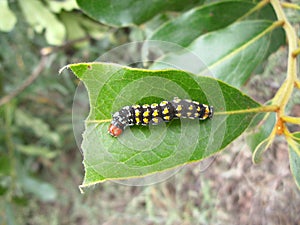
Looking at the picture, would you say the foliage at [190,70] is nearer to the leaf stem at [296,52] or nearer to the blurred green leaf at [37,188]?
the leaf stem at [296,52]

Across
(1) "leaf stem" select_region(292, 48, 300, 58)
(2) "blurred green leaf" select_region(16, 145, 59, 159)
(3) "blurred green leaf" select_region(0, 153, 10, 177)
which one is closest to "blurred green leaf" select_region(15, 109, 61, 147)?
(2) "blurred green leaf" select_region(16, 145, 59, 159)

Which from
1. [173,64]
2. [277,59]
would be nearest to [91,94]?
[173,64]

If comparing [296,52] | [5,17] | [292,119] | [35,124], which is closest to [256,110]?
[292,119]

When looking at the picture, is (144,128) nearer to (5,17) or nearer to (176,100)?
(176,100)

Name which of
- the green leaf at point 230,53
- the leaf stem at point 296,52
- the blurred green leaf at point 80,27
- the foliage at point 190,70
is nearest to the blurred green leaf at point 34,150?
the blurred green leaf at point 80,27

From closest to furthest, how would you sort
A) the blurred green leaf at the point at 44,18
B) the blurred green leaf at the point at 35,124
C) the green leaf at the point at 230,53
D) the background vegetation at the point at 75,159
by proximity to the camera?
the green leaf at the point at 230,53 → the background vegetation at the point at 75,159 → the blurred green leaf at the point at 44,18 → the blurred green leaf at the point at 35,124

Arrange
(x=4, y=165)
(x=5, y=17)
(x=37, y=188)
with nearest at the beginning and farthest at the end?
(x=5, y=17) < (x=4, y=165) < (x=37, y=188)

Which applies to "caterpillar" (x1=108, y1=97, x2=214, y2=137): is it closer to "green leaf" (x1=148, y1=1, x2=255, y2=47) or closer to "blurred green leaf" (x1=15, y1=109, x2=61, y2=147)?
"green leaf" (x1=148, y1=1, x2=255, y2=47)
